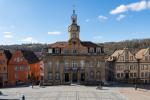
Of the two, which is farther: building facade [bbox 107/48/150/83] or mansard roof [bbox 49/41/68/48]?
building facade [bbox 107/48/150/83]

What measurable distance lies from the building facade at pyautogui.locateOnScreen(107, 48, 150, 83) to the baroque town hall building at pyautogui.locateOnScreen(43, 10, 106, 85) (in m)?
11.2

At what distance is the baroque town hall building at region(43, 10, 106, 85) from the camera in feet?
264

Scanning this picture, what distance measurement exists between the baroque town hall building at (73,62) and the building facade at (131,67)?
11228 mm

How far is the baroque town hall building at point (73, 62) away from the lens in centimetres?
8044

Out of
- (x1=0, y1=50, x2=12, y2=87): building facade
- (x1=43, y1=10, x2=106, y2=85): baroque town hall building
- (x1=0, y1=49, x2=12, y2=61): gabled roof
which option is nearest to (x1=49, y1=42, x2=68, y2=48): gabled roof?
(x1=43, y1=10, x2=106, y2=85): baroque town hall building

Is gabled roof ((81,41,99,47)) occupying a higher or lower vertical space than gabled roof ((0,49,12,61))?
higher

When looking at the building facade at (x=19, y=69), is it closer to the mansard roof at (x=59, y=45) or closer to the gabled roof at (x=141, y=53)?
the mansard roof at (x=59, y=45)

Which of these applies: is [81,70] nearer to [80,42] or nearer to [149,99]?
[80,42]

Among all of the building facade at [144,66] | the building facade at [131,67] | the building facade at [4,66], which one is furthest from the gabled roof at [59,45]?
the building facade at [144,66]

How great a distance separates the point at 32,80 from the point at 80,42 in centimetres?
1646

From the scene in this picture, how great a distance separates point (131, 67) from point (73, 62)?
1746 cm

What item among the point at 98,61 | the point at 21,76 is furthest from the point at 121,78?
the point at 21,76

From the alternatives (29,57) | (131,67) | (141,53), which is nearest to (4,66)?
(29,57)

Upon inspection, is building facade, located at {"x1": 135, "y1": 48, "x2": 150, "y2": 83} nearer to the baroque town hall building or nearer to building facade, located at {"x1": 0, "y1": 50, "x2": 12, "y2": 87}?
the baroque town hall building
